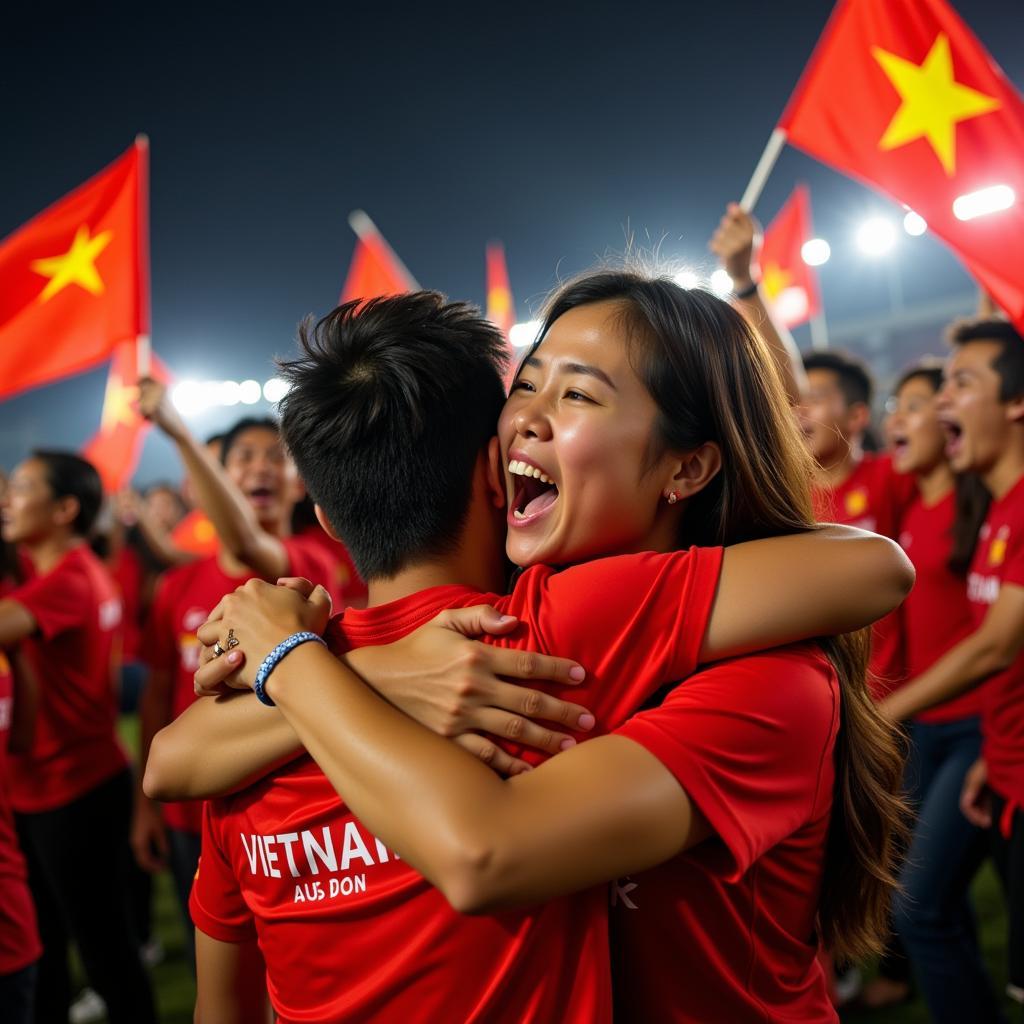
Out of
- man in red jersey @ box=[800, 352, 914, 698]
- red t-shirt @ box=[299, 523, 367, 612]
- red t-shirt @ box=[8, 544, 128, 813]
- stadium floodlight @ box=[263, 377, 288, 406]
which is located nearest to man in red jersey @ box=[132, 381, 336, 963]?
red t-shirt @ box=[8, 544, 128, 813]

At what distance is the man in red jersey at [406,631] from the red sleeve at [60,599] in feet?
8.75

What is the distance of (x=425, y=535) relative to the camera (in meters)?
1.54

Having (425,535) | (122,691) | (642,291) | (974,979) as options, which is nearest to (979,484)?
(974,979)

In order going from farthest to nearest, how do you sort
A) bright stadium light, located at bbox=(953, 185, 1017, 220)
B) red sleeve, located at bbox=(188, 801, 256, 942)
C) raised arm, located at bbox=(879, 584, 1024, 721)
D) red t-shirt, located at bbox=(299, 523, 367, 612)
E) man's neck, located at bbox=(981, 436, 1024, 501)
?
red t-shirt, located at bbox=(299, 523, 367, 612) → man's neck, located at bbox=(981, 436, 1024, 501) → bright stadium light, located at bbox=(953, 185, 1017, 220) → raised arm, located at bbox=(879, 584, 1024, 721) → red sleeve, located at bbox=(188, 801, 256, 942)

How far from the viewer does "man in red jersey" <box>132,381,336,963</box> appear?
12.3ft

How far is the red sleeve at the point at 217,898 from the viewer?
1.62 metres

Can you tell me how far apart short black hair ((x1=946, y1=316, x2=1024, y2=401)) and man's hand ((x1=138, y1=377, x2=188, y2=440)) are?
3064 millimetres

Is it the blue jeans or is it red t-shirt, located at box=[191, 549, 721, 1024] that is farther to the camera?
the blue jeans

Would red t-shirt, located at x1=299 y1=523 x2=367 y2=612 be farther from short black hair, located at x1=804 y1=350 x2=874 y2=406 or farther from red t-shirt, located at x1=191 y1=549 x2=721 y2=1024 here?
red t-shirt, located at x1=191 y1=549 x2=721 y2=1024

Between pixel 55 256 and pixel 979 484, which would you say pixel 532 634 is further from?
pixel 55 256

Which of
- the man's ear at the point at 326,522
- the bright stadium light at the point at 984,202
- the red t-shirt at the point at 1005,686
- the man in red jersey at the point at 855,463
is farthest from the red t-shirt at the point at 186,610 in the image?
the bright stadium light at the point at 984,202

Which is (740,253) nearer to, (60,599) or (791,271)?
(60,599)

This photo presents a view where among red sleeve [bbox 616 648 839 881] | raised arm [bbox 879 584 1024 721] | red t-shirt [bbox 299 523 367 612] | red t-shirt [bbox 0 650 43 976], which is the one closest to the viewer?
red sleeve [bbox 616 648 839 881]

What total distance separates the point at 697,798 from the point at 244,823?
2.29 feet
